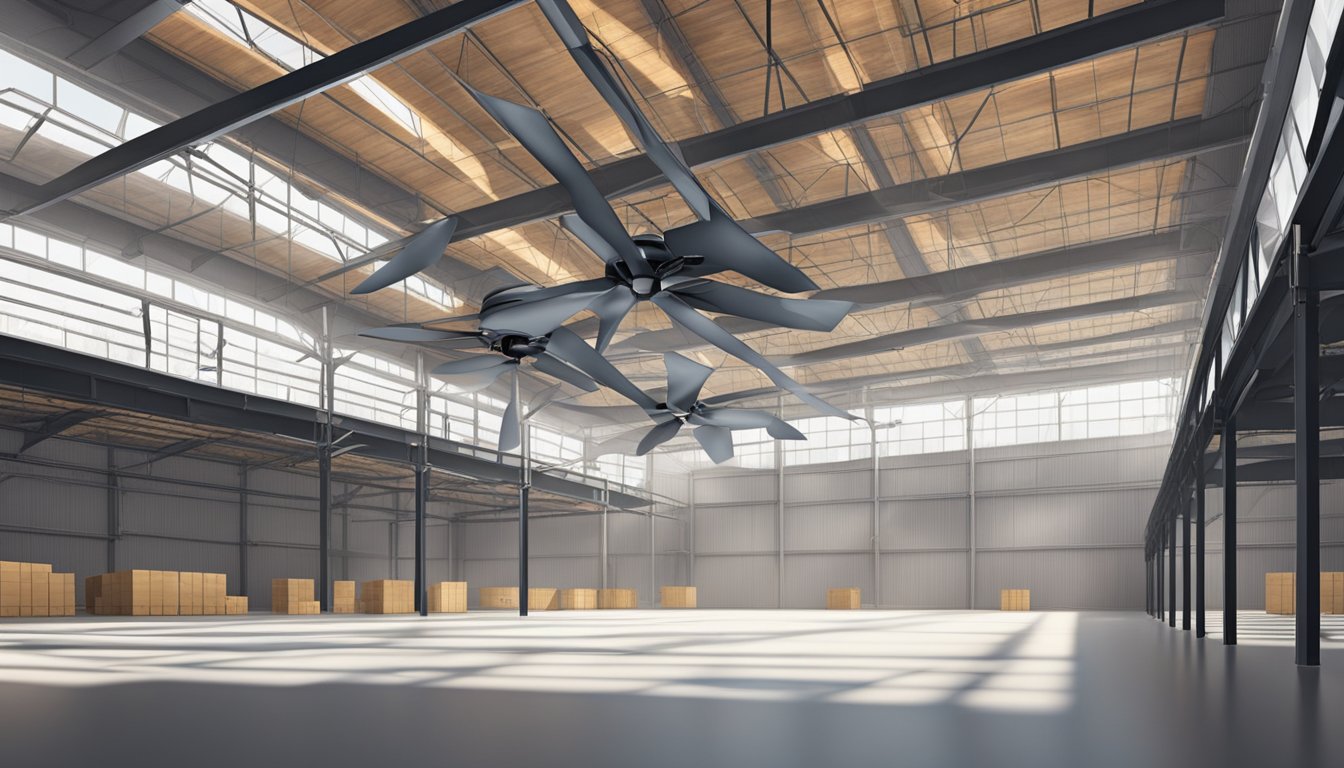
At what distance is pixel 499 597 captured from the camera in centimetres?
4284

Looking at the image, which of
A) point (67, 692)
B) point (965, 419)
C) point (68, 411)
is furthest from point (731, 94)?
point (965, 419)

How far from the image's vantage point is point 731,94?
17.6m

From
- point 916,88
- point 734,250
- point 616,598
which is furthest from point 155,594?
point 916,88

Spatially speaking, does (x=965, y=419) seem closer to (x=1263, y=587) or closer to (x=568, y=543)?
(x=1263, y=587)

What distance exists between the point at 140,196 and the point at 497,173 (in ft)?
23.6

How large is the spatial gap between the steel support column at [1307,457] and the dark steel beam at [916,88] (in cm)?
556

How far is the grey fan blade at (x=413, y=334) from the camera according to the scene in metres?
14.6

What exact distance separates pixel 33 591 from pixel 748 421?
18577 mm

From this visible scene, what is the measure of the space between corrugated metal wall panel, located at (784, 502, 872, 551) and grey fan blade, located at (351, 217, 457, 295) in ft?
116

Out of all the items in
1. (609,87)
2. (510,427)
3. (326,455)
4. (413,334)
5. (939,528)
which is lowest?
(939,528)

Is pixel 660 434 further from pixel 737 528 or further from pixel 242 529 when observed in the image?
pixel 737 528

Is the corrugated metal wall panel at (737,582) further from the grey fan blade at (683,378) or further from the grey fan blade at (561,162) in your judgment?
the grey fan blade at (561,162)

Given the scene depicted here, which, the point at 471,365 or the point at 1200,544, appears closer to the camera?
the point at 1200,544

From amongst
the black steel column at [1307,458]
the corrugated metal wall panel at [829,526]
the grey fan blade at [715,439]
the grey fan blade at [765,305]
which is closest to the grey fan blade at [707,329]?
the grey fan blade at [765,305]
